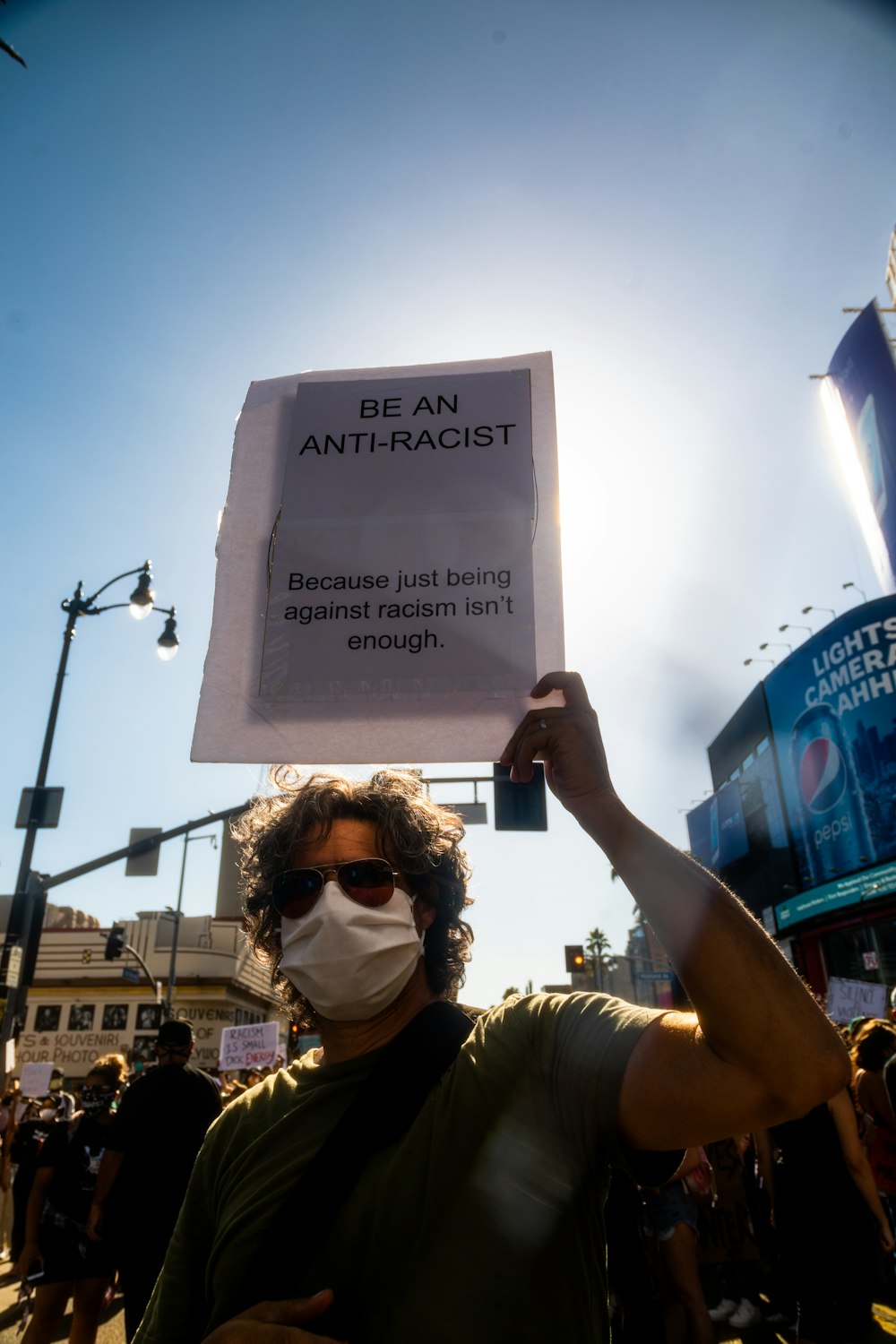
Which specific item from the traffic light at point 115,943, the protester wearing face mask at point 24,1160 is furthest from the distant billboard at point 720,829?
the protester wearing face mask at point 24,1160

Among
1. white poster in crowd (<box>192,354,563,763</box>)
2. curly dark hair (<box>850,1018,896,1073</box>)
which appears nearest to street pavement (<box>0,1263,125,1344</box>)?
curly dark hair (<box>850,1018,896,1073</box>)

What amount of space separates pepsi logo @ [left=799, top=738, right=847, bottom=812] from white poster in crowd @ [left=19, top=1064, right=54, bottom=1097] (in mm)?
23368

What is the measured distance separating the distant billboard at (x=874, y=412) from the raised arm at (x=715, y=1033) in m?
22.3

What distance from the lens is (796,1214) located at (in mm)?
4945

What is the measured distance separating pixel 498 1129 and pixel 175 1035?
5.64 meters

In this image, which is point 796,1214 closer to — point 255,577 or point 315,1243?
point 315,1243

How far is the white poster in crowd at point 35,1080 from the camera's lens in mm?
16391

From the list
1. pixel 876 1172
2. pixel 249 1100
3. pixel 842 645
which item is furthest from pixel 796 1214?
pixel 842 645

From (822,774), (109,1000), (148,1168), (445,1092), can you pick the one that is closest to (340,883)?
(445,1092)

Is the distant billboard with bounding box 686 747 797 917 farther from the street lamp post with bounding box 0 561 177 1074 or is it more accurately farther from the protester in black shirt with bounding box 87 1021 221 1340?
the protester in black shirt with bounding box 87 1021 221 1340

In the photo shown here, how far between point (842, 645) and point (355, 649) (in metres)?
26.8

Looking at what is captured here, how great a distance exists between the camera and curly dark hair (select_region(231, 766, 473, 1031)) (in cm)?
214

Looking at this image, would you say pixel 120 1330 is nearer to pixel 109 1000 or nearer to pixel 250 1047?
pixel 250 1047

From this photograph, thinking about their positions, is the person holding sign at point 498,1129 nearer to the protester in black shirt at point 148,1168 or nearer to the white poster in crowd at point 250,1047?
the protester in black shirt at point 148,1168
